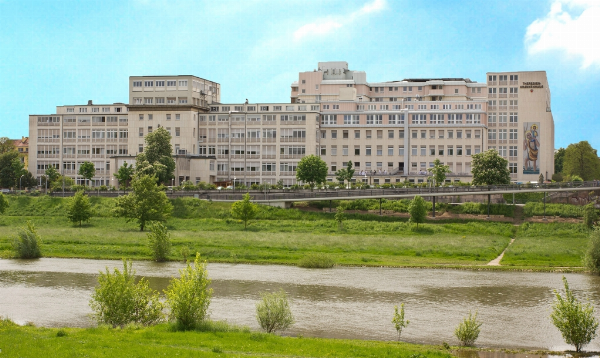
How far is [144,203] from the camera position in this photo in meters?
76.8

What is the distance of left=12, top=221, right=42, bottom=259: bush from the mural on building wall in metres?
95.9

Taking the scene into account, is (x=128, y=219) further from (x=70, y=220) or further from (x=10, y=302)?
(x=10, y=302)

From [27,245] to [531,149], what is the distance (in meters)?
98.7

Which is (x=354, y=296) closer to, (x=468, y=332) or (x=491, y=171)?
(x=468, y=332)

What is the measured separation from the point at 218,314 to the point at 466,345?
12670 mm

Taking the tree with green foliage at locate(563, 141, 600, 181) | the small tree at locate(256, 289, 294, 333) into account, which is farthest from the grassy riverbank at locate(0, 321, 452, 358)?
the tree with green foliage at locate(563, 141, 600, 181)

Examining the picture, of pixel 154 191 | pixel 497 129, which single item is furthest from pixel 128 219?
pixel 497 129

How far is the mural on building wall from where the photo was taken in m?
129

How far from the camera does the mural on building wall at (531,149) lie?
12925 centimetres

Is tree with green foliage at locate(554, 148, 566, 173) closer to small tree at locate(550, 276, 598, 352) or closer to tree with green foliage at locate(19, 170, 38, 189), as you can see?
tree with green foliage at locate(19, 170, 38, 189)

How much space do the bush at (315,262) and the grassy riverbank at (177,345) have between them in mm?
26236

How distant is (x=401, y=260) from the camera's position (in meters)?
59.5

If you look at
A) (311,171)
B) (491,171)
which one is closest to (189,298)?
(491,171)

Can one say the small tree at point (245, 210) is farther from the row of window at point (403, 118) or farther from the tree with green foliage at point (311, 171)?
the row of window at point (403, 118)
